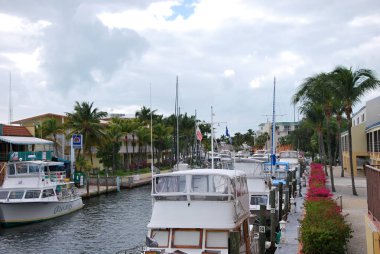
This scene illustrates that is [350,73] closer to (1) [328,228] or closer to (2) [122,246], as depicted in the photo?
(2) [122,246]

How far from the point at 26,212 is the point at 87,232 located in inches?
247

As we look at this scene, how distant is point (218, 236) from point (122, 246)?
1528cm

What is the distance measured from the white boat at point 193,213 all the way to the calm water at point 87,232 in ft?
43.8

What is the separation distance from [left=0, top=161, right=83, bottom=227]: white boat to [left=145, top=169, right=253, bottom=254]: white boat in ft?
79.4

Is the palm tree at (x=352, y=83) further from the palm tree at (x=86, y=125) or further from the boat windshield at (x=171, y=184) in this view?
the palm tree at (x=86, y=125)

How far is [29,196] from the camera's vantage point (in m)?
38.7

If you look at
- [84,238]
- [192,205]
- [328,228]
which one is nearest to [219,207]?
[192,205]

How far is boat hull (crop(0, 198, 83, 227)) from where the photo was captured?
1465 inches

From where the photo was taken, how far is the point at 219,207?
16219 millimetres

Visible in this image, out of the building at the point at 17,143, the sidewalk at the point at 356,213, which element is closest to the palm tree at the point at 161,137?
the building at the point at 17,143

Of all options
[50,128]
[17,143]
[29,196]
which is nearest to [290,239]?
[29,196]

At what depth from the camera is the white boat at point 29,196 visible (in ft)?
123

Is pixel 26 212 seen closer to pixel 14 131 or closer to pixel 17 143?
pixel 17 143

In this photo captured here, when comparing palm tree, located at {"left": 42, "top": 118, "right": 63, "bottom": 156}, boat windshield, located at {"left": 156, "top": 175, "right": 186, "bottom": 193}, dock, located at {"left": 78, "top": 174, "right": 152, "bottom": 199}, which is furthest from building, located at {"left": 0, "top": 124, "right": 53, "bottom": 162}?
boat windshield, located at {"left": 156, "top": 175, "right": 186, "bottom": 193}
